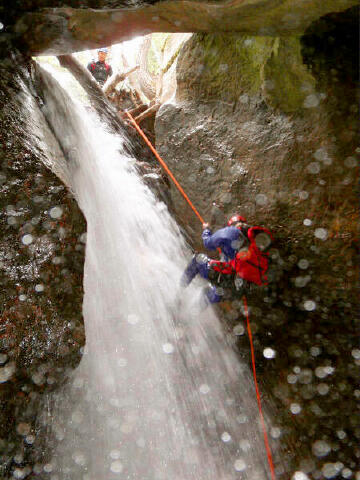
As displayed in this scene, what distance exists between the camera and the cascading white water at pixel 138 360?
3.81 meters

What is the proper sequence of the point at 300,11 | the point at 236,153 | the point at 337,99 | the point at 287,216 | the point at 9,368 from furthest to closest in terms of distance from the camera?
the point at 236,153, the point at 287,216, the point at 337,99, the point at 300,11, the point at 9,368

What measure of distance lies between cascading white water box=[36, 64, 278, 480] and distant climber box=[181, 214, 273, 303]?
4.59 ft

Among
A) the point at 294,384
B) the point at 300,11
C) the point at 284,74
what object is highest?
the point at 300,11

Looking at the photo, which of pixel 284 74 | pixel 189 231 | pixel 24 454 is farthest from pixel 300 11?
pixel 24 454

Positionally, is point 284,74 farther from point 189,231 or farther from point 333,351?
point 333,351

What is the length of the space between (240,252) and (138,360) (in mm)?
2512

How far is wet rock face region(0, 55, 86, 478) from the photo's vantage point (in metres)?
2.49

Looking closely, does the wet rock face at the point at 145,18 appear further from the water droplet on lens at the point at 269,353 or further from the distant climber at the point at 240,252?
the water droplet on lens at the point at 269,353

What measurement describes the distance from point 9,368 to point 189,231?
3860 millimetres

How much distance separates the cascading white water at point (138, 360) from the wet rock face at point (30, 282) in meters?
0.75

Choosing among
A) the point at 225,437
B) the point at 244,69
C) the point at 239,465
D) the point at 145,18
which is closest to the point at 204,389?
the point at 225,437

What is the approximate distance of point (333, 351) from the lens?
163 inches

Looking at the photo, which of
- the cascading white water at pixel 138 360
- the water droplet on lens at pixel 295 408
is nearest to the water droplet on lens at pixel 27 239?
the cascading white water at pixel 138 360

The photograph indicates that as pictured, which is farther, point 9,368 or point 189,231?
point 189,231
